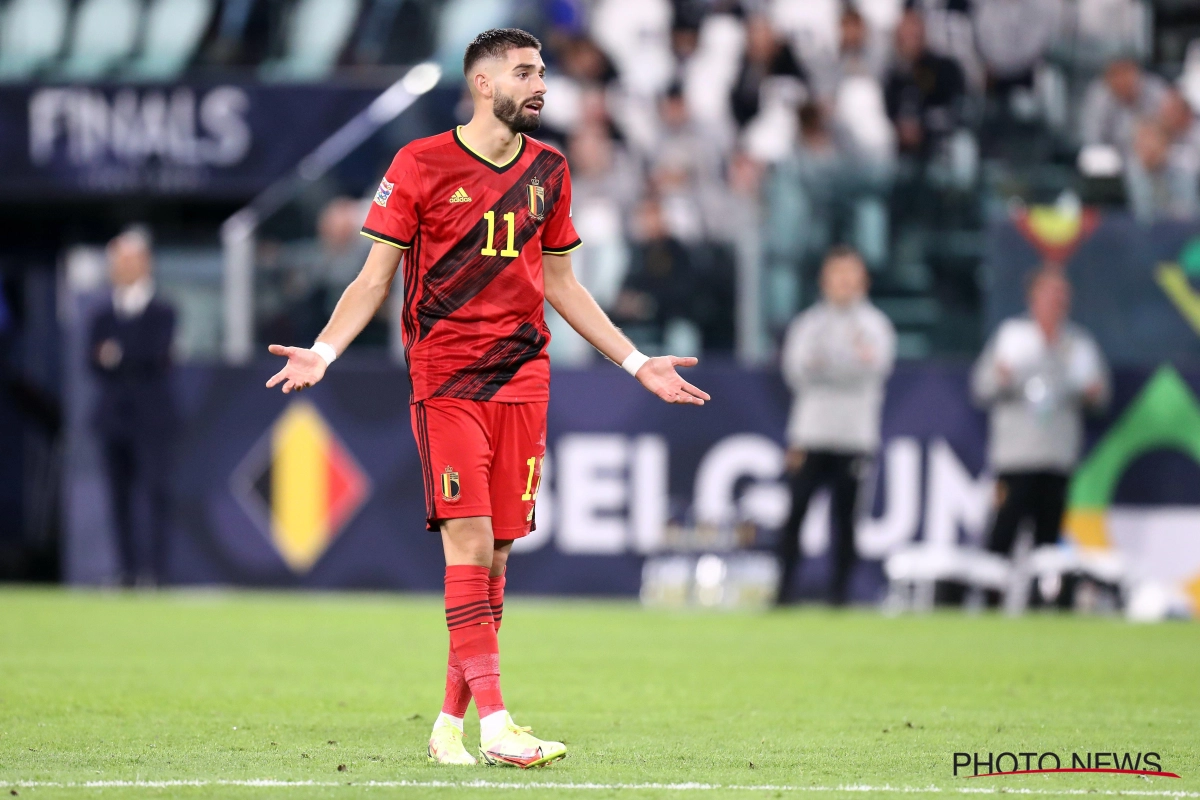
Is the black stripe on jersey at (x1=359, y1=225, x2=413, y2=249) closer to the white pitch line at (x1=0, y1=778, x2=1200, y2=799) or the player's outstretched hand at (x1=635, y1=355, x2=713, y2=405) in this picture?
the player's outstretched hand at (x1=635, y1=355, x2=713, y2=405)

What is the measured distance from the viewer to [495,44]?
624cm

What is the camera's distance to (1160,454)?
43.6 feet

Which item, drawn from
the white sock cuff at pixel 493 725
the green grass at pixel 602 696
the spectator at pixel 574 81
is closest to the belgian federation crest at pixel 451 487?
the white sock cuff at pixel 493 725

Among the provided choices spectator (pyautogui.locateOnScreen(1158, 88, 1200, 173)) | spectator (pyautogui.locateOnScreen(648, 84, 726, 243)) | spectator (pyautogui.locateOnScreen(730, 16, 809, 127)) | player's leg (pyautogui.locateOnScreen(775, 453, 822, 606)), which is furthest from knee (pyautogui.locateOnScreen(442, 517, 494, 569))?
spectator (pyautogui.locateOnScreen(730, 16, 809, 127))

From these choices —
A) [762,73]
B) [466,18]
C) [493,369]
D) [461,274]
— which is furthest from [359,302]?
[466,18]

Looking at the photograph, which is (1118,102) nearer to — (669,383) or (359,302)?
(669,383)

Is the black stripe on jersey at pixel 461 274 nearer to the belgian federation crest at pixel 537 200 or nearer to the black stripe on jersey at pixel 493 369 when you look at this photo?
the belgian federation crest at pixel 537 200

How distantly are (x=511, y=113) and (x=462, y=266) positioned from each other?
52 centimetres

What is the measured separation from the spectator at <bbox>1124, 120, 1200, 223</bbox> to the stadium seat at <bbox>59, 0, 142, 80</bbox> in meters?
9.83

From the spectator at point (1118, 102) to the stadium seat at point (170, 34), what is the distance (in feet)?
28.3

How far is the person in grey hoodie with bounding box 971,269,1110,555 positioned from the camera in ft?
42.9

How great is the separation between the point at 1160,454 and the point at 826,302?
99.3 inches

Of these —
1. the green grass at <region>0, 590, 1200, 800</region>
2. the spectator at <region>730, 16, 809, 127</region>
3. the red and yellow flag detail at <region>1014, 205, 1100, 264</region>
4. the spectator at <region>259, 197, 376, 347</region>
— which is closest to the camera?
the green grass at <region>0, 590, 1200, 800</region>

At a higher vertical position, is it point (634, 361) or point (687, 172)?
point (687, 172)
